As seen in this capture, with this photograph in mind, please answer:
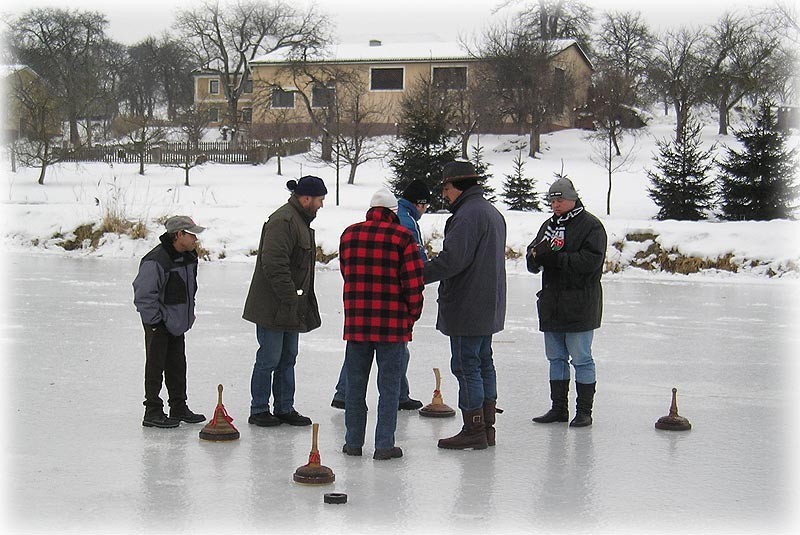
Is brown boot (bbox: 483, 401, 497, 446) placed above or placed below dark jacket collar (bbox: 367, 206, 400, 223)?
below

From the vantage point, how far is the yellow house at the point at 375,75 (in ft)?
170

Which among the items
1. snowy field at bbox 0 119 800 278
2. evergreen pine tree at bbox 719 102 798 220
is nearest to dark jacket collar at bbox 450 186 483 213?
snowy field at bbox 0 119 800 278

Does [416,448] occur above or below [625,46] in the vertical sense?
below

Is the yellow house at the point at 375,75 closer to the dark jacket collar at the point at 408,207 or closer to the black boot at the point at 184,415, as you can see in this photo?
the dark jacket collar at the point at 408,207

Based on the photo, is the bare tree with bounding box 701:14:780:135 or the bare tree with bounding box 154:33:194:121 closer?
the bare tree with bounding box 701:14:780:135

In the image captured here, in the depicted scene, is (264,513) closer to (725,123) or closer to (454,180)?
(454,180)

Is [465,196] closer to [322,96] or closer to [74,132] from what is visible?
[74,132]

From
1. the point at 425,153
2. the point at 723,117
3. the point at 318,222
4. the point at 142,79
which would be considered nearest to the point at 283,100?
the point at 142,79

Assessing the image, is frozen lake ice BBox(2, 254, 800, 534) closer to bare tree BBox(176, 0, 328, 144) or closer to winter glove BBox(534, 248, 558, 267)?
winter glove BBox(534, 248, 558, 267)

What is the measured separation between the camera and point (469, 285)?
646 cm

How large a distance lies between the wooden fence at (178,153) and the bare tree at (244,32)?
762cm

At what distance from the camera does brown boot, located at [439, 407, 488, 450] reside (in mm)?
6383

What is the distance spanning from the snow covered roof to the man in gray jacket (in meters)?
46.2

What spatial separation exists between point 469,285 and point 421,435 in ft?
3.65
